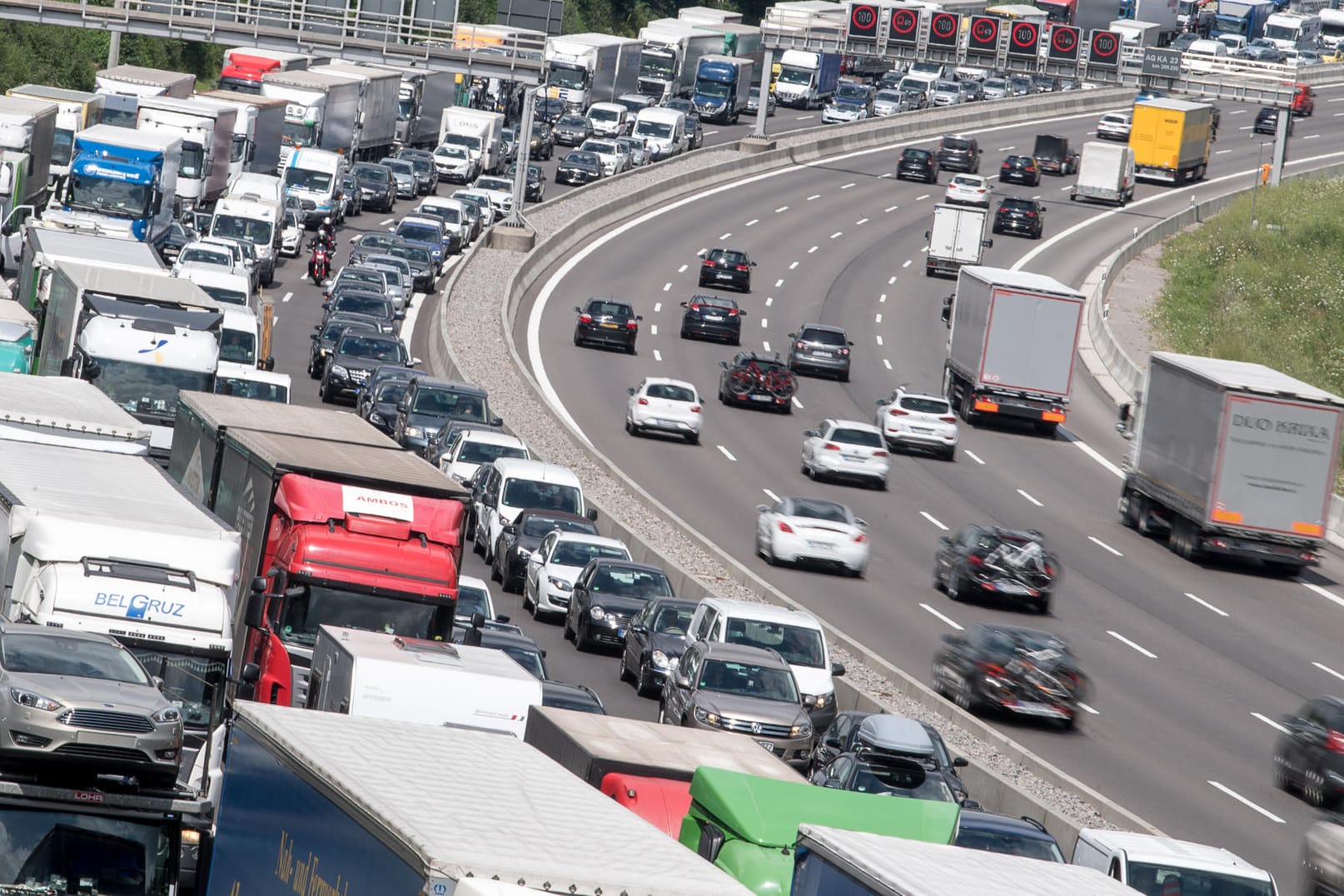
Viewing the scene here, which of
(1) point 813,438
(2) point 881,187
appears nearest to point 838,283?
(2) point 881,187

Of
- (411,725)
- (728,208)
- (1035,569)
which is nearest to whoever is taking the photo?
(411,725)

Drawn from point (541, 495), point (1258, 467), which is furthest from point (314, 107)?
point (1258, 467)

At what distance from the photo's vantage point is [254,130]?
63.7m

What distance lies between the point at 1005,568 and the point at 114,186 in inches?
965

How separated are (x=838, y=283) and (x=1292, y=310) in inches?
571

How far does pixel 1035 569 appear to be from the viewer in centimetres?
3325

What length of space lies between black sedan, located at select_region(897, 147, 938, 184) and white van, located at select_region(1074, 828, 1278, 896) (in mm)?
69269

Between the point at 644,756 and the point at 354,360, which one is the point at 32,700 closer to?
the point at 644,756

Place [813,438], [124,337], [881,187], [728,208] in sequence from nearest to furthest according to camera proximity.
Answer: [124,337] → [813,438] → [728,208] → [881,187]

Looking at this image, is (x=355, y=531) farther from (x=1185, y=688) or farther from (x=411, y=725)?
(x=1185, y=688)

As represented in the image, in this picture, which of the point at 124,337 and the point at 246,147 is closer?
the point at 124,337

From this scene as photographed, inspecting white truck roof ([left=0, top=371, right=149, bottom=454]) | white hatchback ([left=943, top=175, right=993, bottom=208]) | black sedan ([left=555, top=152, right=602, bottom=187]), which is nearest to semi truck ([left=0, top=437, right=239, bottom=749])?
white truck roof ([left=0, top=371, right=149, bottom=454])

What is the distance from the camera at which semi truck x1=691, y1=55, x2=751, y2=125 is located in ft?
317

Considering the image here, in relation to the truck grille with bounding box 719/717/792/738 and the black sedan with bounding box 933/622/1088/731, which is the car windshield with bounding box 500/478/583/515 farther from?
the truck grille with bounding box 719/717/792/738
